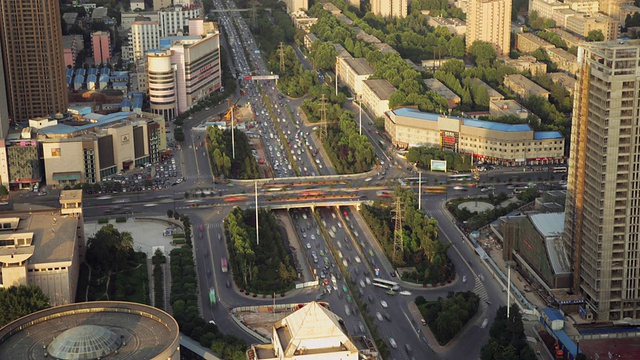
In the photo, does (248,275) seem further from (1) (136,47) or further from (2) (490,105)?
(1) (136,47)

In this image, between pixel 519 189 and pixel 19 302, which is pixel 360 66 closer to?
pixel 519 189

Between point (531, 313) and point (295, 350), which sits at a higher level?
point (295, 350)

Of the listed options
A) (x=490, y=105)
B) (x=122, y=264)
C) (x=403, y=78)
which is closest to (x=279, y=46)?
(x=403, y=78)

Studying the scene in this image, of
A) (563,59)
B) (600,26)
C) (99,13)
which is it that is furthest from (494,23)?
(99,13)

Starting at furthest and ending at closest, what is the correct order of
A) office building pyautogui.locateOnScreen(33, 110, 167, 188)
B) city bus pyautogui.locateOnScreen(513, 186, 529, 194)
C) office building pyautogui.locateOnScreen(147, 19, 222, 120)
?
office building pyautogui.locateOnScreen(147, 19, 222, 120) → office building pyautogui.locateOnScreen(33, 110, 167, 188) → city bus pyautogui.locateOnScreen(513, 186, 529, 194)

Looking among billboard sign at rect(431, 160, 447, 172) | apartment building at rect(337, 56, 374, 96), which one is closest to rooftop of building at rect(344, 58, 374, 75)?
apartment building at rect(337, 56, 374, 96)

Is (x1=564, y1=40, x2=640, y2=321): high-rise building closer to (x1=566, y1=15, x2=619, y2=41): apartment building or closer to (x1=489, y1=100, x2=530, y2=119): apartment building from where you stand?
(x1=489, y1=100, x2=530, y2=119): apartment building
